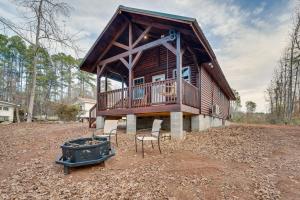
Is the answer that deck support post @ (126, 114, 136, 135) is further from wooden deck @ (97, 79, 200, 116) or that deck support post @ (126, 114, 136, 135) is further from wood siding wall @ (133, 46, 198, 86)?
wood siding wall @ (133, 46, 198, 86)

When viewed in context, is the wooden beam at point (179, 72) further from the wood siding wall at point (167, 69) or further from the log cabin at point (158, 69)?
the wood siding wall at point (167, 69)

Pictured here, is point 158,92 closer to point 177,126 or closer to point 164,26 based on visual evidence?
point 177,126

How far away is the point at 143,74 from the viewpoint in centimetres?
1169

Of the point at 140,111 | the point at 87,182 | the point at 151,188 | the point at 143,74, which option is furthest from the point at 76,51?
the point at 143,74

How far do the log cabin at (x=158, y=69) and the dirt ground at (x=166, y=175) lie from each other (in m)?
2.26

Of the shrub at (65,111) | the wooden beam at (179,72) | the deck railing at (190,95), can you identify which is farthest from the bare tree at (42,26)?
the shrub at (65,111)

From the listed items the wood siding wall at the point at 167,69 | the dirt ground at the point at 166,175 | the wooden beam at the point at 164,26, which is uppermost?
the wooden beam at the point at 164,26

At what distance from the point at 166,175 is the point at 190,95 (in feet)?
16.9

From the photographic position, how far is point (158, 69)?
35.8 feet

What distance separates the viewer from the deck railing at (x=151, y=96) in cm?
770

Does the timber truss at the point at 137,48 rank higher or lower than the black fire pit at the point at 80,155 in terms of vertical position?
higher

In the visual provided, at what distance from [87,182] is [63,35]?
4.47 meters

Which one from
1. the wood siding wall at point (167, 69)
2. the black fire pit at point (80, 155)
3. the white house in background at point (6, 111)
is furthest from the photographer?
the white house in background at point (6, 111)

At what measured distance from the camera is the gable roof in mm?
6818
